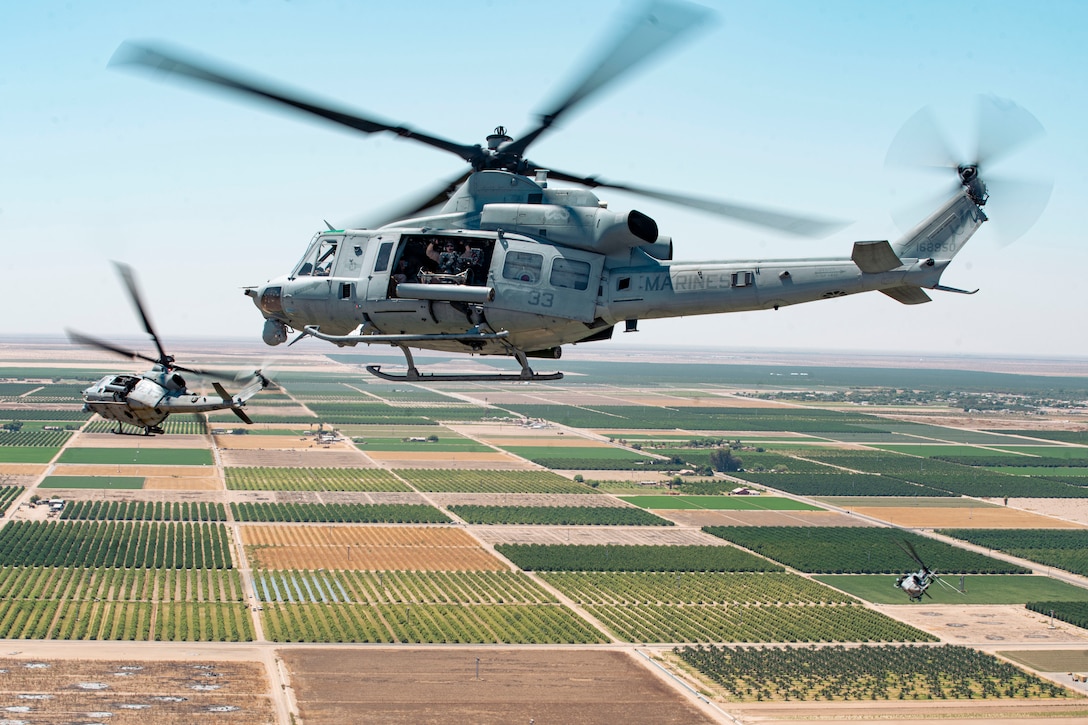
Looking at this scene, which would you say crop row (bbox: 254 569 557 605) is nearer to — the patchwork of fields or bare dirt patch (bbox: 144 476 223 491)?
the patchwork of fields

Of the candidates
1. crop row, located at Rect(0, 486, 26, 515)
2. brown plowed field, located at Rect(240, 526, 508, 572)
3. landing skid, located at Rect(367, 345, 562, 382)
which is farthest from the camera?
crop row, located at Rect(0, 486, 26, 515)

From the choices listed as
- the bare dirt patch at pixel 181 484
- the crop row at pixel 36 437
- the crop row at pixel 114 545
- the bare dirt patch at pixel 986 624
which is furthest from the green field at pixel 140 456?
the bare dirt patch at pixel 986 624

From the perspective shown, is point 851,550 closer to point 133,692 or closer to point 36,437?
point 133,692

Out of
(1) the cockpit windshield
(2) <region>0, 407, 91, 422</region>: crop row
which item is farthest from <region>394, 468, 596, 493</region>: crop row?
(1) the cockpit windshield

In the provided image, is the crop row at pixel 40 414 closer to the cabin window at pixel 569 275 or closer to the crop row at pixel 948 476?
the crop row at pixel 948 476

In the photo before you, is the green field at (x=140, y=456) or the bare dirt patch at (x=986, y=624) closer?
the bare dirt patch at (x=986, y=624)

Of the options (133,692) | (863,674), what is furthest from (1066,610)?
(133,692)

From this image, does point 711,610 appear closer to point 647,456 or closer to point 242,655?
point 242,655
